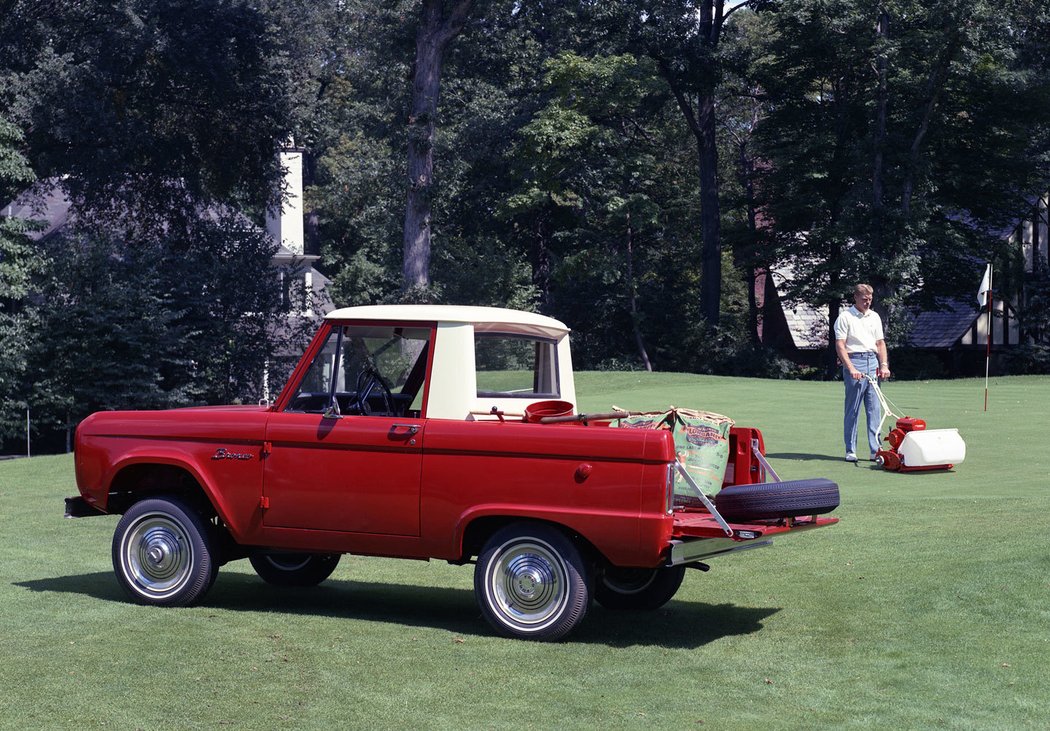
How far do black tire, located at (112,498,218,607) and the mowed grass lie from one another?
0.16m

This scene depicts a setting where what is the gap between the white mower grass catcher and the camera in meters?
15.7

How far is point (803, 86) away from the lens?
175 feet

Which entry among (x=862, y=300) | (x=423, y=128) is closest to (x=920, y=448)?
(x=862, y=300)

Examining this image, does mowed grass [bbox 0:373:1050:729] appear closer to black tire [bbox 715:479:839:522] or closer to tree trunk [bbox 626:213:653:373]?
black tire [bbox 715:479:839:522]

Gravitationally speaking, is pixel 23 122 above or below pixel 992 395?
above

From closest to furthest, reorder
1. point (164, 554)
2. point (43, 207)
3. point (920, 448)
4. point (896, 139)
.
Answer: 1. point (164, 554)
2. point (920, 448)
3. point (43, 207)
4. point (896, 139)

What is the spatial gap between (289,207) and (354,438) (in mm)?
42550

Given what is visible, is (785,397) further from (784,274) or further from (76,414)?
(784,274)

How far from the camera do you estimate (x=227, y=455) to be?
930 centimetres

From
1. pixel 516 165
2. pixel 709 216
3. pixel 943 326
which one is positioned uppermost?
pixel 516 165

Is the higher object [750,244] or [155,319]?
[750,244]

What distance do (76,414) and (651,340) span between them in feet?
90.1

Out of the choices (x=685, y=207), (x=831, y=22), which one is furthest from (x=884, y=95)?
(x=685, y=207)

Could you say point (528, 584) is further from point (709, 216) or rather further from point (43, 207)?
point (709, 216)
